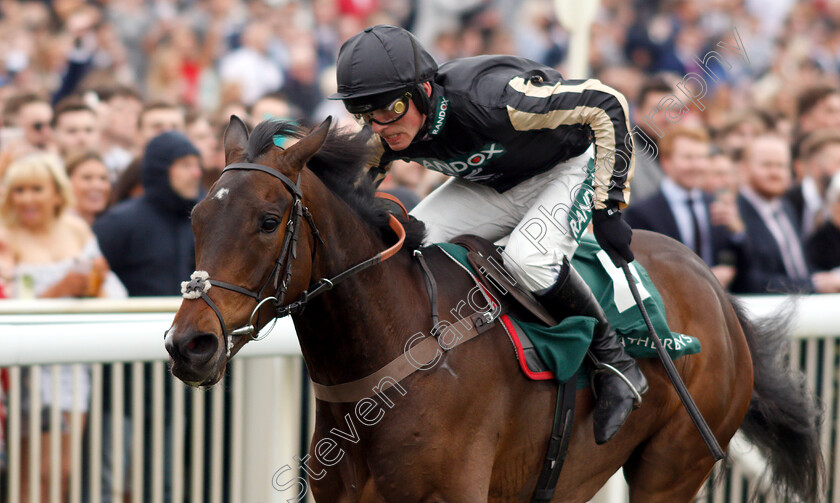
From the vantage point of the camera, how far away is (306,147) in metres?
2.92

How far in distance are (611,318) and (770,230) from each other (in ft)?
10.2

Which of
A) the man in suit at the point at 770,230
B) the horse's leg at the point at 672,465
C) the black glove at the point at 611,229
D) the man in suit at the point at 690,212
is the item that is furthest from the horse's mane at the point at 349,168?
the man in suit at the point at 770,230

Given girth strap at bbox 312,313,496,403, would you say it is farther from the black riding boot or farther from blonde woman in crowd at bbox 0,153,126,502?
blonde woman in crowd at bbox 0,153,126,502

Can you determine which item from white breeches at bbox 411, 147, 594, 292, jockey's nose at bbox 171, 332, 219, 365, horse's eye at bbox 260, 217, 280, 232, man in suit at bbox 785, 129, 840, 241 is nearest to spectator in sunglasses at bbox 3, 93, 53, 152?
white breeches at bbox 411, 147, 594, 292

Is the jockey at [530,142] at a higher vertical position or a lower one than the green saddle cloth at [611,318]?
higher

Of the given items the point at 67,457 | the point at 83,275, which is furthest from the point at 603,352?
the point at 83,275

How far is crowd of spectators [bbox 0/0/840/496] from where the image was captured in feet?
16.8

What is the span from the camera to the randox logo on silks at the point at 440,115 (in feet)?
11.3

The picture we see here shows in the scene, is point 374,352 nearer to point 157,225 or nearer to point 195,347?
point 195,347

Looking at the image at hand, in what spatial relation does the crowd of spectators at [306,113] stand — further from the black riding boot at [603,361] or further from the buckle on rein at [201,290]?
the black riding boot at [603,361]

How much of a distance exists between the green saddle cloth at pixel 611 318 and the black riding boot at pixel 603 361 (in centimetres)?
8

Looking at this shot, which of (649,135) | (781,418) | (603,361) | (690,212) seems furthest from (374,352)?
(649,135)

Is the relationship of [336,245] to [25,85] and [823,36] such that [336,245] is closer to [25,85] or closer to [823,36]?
[25,85]

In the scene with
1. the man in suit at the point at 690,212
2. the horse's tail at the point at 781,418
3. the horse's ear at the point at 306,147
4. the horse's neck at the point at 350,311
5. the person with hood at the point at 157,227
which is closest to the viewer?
the horse's ear at the point at 306,147
